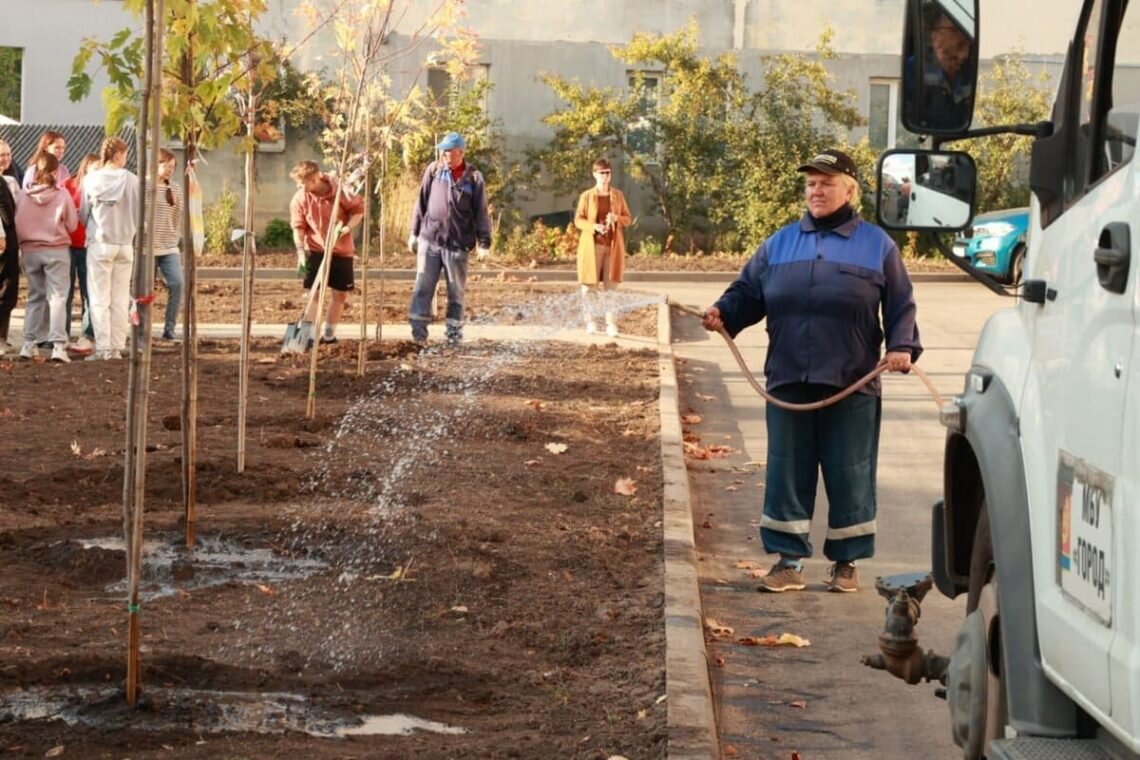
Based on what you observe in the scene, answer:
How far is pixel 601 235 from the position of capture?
18.3m

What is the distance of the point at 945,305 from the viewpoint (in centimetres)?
2383

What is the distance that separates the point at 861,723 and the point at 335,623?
6.97 ft

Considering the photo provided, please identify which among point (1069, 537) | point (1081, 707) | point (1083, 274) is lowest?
point (1081, 707)

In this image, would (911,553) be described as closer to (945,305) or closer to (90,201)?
(90,201)

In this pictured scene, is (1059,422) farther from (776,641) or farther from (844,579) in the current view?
(844,579)

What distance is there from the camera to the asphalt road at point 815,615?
21.0ft

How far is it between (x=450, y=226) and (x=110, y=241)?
125 inches

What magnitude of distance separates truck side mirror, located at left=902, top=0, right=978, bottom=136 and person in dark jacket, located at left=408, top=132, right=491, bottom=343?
41.1ft

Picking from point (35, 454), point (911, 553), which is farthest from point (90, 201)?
point (911, 553)

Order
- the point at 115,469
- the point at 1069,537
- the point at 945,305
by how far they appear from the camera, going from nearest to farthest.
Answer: the point at 1069,537, the point at 115,469, the point at 945,305

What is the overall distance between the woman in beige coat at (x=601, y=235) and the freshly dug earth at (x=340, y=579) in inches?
179

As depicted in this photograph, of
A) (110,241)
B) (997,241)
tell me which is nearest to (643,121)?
(997,241)

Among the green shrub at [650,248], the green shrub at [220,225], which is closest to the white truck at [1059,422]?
the green shrub at [220,225]

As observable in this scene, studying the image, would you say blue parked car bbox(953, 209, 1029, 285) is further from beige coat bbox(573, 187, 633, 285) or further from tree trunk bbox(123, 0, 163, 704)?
tree trunk bbox(123, 0, 163, 704)
